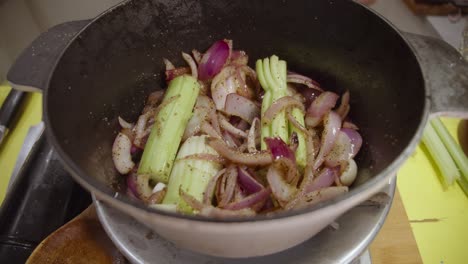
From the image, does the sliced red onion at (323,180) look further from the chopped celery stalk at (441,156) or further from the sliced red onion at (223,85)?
the chopped celery stalk at (441,156)

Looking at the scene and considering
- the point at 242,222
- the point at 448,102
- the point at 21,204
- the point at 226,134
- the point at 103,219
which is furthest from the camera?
the point at 21,204

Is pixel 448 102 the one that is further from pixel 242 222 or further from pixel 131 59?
pixel 131 59

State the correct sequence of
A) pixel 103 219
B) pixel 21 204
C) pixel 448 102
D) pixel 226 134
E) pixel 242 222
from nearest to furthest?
pixel 242 222 → pixel 448 102 → pixel 103 219 → pixel 226 134 → pixel 21 204

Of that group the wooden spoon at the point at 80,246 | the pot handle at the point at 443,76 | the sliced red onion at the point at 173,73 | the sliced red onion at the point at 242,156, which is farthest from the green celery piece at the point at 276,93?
the wooden spoon at the point at 80,246

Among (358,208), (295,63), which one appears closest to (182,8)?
(295,63)

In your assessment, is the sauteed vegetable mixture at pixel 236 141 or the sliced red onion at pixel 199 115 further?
the sliced red onion at pixel 199 115

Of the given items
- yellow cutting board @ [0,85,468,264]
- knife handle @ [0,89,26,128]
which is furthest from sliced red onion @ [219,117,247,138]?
knife handle @ [0,89,26,128]

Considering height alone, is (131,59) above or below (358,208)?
above
